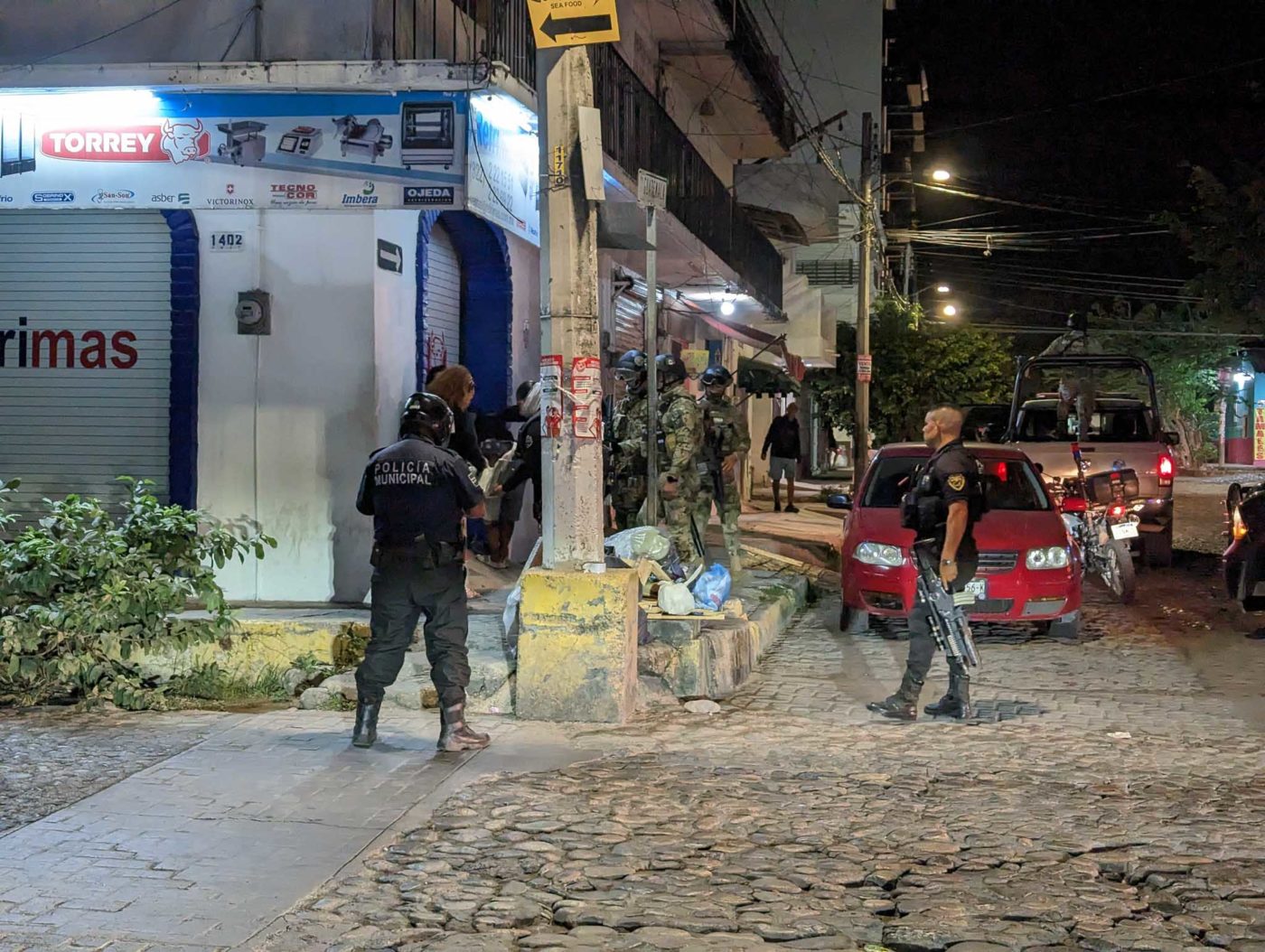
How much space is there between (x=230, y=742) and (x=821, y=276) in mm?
32145

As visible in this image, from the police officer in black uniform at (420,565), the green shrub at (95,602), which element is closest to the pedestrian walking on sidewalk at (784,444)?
the green shrub at (95,602)

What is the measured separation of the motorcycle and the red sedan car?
4.43 ft

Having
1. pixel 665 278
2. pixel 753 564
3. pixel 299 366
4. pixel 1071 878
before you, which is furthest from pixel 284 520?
pixel 665 278

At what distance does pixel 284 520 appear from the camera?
10.1m

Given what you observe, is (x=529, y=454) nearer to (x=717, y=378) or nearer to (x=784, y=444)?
(x=717, y=378)

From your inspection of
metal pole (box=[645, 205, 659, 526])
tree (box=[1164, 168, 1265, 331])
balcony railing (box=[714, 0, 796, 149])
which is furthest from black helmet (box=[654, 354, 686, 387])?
tree (box=[1164, 168, 1265, 331])

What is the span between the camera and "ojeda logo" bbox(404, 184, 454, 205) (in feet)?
29.4

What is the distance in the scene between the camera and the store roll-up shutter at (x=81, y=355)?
10383 millimetres

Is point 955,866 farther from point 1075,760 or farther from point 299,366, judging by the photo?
point 299,366

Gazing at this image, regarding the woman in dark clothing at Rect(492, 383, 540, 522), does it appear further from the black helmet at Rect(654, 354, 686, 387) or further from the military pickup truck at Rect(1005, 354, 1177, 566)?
the military pickup truck at Rect(1005, 354, 1177, 566)

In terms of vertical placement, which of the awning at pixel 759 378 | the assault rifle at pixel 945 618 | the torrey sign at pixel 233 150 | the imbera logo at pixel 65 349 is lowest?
the assault rifle at pixel 945 618

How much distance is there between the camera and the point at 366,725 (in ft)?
22.3

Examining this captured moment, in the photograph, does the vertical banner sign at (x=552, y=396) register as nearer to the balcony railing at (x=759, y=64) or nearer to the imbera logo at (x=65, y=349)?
the imbera logo at (x=65, y=349)

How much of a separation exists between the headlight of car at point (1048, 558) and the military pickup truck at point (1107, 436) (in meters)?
3.59
